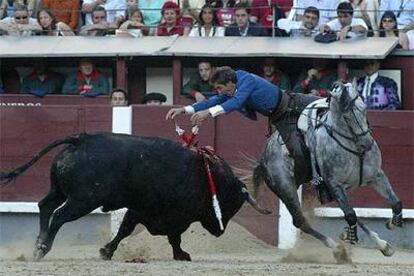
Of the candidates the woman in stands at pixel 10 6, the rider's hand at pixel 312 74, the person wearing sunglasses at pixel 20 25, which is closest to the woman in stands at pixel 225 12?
the rider's hand at pixel 312 74

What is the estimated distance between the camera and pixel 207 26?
1405 cm

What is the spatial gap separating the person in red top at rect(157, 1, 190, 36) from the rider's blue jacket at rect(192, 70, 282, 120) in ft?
12.4

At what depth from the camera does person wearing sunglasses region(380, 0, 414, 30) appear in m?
13.6

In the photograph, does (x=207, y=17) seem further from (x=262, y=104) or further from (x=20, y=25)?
(x=262, y=104)

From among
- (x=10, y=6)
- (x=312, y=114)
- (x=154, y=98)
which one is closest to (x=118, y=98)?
(x=154, y=98)

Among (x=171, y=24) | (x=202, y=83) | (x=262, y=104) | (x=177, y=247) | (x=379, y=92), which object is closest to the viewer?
(x=262, y=104)

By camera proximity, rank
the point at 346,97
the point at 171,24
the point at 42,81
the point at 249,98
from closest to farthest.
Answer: the point at 346,97
the point at 249,98
the point at 171,24
the point at 42,81

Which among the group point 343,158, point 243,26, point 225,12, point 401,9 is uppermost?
point 401,9

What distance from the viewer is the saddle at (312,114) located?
1039 cm

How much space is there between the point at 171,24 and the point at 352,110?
444 cm

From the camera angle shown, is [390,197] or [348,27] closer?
[390,197]

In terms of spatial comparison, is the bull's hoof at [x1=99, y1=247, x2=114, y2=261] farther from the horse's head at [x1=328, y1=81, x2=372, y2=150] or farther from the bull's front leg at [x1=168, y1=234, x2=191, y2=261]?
the horse's head at [x1=328, y1=81, x2=372, y2=150]

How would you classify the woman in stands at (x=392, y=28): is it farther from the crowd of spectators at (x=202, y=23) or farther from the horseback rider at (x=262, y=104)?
the horseback rider at (x=262, y=104)

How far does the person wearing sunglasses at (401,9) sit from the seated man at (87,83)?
9.68 ft
